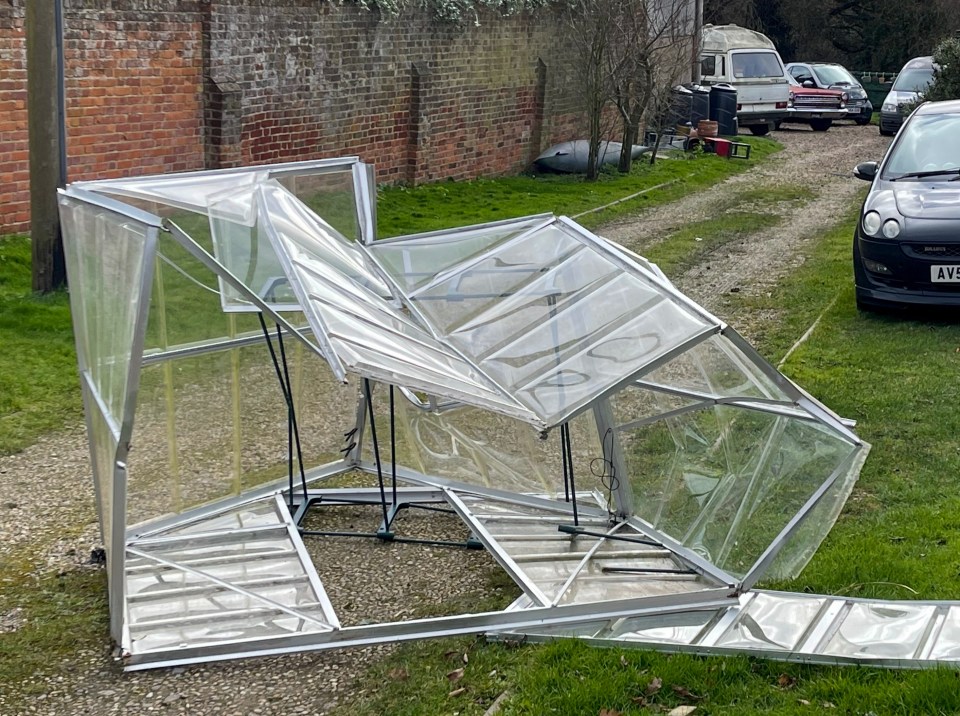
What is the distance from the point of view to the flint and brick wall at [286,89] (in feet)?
39.7

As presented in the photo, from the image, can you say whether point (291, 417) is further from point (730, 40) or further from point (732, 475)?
point (730, 40)

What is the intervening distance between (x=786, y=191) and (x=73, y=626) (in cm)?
1590

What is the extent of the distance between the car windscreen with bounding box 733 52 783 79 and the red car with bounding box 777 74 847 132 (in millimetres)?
1657

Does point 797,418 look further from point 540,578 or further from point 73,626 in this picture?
point 73,626

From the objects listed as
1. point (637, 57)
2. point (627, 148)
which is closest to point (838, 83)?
point (627, 148)

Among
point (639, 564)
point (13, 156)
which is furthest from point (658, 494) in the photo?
point (13, 156)

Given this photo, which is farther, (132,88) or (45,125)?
(132,88)

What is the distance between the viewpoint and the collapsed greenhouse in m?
5.00

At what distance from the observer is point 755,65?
27.8 metres

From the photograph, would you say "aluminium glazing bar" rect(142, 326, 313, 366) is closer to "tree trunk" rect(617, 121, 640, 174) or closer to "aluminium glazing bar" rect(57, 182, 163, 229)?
"aluminium glazing bar" rect(57, 182, 163, 229)

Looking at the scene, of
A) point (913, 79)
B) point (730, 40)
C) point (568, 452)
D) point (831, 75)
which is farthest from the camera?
point (831, 75)

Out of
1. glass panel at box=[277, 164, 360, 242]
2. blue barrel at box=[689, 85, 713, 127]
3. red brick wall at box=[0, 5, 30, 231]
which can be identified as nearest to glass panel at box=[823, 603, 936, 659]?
glass panel at box=[277, 164, 360, 242]

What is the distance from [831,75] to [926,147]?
21551mm

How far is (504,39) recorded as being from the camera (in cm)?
1953
